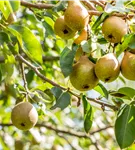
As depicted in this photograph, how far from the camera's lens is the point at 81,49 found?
5.06ft

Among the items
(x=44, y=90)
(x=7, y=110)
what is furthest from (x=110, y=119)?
(x=44, y=90)

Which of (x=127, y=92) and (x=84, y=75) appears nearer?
(x=84, y=75)

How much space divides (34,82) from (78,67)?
4.55ft

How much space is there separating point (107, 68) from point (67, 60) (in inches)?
6.8

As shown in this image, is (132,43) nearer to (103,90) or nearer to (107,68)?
(107,68)

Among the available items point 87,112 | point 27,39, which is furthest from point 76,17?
point 87,112

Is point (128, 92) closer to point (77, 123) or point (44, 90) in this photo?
point (44, 90)

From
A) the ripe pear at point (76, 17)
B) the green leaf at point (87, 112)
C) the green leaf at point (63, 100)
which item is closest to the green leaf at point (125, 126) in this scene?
the green leaf at point (87, 112)

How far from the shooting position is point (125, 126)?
1.66 meters

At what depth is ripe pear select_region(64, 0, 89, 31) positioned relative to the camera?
140cm

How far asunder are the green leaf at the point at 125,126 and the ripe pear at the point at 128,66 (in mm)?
292

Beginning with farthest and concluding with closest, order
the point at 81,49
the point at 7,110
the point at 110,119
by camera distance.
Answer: the point at 110,119
the point at 7,110
the point at 81,49

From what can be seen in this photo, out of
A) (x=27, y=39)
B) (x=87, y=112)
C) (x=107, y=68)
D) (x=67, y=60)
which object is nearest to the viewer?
(x=107, y=68)

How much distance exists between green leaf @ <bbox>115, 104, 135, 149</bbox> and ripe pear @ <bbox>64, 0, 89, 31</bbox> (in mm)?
370
